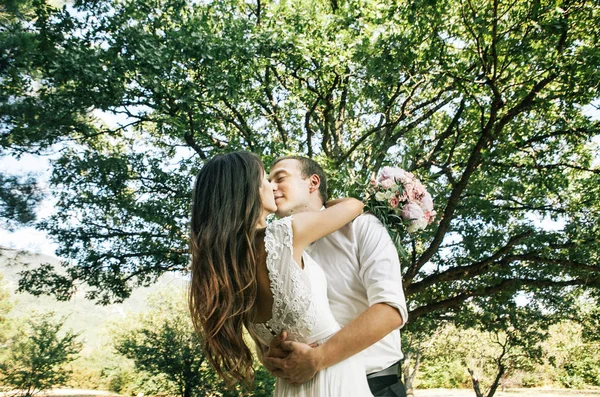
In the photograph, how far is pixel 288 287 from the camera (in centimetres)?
212

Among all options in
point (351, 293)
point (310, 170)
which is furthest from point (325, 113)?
point (351, 293)

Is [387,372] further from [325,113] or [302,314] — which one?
[325,113]

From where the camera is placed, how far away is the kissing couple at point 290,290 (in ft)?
6.94

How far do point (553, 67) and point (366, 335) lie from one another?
6.14 meters

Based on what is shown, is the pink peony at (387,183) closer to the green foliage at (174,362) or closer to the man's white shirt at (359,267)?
the man's white shirt at (359,267)

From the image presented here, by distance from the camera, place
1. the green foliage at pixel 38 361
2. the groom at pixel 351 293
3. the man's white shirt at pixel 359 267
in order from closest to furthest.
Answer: the groom at pixel 351 293
the man's white shirt at pixel 359 267
the green foliage at pixel 38 361

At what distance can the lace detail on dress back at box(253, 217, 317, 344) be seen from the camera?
211 cm

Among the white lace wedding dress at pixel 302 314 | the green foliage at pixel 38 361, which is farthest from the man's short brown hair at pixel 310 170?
the green foliage at pixel 38 361

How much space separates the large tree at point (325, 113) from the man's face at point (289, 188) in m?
3.27

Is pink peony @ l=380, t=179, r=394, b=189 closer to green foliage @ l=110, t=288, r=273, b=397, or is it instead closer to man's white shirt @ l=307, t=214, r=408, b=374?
man's white shirt @ l=307, t=214, r=408, b=374

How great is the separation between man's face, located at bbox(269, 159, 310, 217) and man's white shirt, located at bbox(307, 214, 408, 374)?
0.29 metres

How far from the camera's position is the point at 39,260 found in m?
9.58

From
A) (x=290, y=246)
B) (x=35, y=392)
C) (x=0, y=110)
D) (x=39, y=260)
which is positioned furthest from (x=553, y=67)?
(x=35, y=392)

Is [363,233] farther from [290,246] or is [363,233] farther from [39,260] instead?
[39,260]
